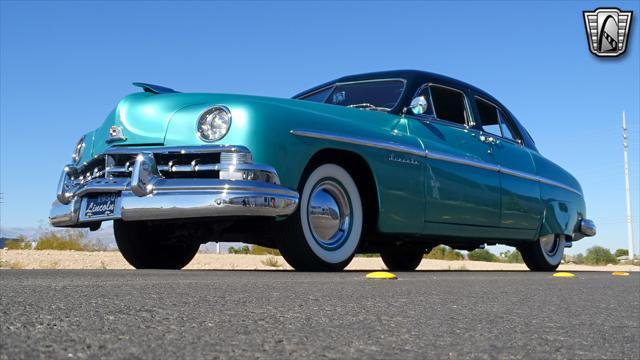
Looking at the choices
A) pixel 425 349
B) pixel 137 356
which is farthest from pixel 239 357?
pixel 425 349

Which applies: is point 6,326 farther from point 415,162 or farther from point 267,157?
point 415,162

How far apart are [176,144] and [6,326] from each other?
3.22m

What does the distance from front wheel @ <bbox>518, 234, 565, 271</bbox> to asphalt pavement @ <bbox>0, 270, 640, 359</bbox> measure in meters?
4.90

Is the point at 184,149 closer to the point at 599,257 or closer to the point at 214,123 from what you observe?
the point at 214,123

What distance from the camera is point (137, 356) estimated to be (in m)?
1.60

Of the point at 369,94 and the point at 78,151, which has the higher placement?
the point at 369,94

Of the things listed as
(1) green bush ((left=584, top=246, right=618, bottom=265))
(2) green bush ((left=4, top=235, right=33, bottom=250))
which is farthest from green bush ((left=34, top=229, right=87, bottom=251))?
(1) green bush ((left=584, top=246, right=618, bottom=265))

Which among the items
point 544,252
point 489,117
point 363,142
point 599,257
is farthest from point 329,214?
point 599,257

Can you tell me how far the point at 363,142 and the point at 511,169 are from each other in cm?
256

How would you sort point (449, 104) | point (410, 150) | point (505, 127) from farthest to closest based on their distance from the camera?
point (505, 127) < point (449, 104) < point (410, 150)

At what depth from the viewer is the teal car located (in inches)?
192

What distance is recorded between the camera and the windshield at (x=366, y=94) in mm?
6438

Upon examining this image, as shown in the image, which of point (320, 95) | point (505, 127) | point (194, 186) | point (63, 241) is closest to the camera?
point (194, 186)

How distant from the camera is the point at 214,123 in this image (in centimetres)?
501
